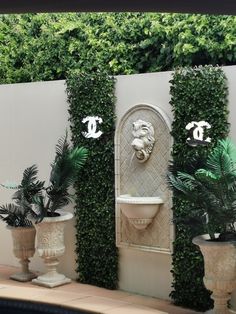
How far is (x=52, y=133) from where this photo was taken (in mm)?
8688

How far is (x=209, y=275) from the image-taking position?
19.7 feet

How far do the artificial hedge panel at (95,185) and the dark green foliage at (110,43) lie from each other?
160cm

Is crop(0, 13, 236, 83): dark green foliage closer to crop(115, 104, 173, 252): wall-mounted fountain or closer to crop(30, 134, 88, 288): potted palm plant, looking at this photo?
crop(115, 104, 173, 252): wall-mounted fountain

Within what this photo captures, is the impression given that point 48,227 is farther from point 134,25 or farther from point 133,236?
point 134,25

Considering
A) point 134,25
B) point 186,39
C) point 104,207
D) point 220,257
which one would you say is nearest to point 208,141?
point 220,257

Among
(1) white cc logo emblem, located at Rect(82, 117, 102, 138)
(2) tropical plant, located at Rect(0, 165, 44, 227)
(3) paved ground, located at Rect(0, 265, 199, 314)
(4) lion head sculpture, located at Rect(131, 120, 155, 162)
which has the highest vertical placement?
(1) white cc logo emblem, located at Rect(82, 117, 102, 138)

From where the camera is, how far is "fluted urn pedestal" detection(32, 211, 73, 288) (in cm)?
776

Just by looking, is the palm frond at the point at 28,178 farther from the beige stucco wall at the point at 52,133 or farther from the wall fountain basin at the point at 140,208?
the wall fountain basin at the point at 140,208

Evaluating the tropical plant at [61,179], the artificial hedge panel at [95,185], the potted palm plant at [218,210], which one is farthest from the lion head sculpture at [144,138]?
the potted palm plant at [218,210]

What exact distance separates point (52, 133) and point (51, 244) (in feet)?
5.86

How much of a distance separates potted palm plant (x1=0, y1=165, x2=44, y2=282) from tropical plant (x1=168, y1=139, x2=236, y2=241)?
249 cm

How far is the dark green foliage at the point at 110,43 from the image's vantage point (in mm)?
8484

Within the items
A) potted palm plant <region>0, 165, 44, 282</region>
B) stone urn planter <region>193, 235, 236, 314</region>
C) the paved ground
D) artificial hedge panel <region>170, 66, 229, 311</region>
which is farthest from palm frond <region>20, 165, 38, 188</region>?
stone urn planter <region>193, 235, 236, 314</region>

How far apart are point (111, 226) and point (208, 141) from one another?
1.98 metres
